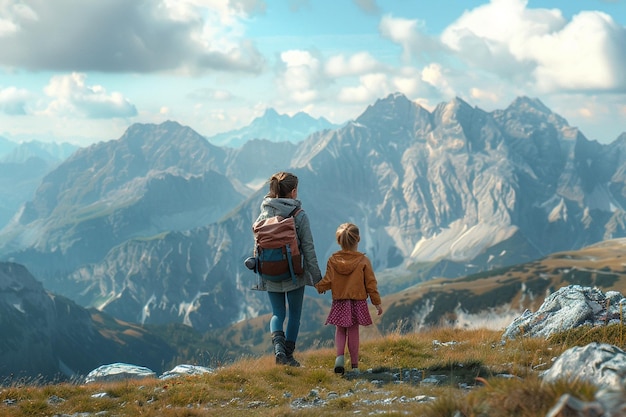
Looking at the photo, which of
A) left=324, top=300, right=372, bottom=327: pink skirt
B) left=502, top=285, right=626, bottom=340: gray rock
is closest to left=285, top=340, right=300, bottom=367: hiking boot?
left=324, top=300, right=372, bottom=327: pink skirt

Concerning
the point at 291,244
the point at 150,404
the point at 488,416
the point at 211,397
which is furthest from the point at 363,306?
the point at 488,416

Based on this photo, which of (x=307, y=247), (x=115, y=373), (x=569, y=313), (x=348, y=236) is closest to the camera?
(x=348, y=236)

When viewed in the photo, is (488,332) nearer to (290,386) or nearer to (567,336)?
(567,336)

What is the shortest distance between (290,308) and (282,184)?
10.8 feet

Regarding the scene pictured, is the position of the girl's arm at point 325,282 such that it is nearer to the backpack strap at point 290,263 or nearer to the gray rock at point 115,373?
the backpack strap at point 290,263

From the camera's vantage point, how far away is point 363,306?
1242 centimetres

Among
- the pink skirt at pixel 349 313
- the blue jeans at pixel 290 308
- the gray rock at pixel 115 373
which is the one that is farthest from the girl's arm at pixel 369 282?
the gray rock at pixel 115 373

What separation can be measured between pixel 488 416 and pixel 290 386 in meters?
6.43

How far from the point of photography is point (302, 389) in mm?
11344

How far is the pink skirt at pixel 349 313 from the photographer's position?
1222 cm

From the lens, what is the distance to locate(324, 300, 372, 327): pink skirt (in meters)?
12.2

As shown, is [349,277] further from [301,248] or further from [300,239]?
[300,239]

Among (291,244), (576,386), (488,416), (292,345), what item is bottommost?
(292,345)

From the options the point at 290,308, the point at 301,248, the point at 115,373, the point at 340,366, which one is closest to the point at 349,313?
the point at 340,366
